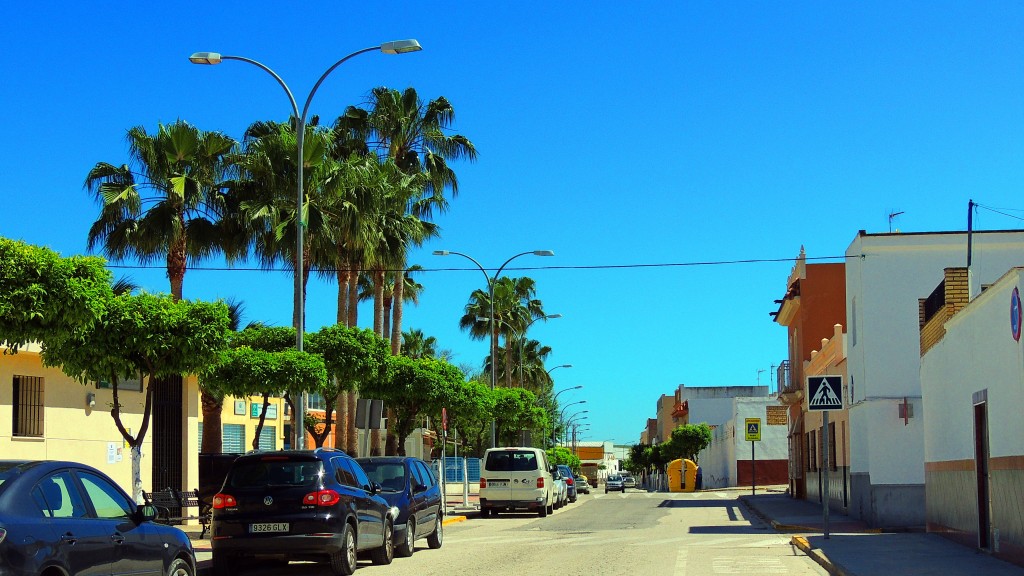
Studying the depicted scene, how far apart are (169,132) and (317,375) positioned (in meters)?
10.0

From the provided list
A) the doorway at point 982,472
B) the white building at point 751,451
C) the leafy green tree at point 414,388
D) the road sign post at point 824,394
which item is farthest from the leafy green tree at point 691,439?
the doorway at point 982,472

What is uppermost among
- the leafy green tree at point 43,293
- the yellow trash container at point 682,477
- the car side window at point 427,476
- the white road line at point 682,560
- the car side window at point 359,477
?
the leafy green tree at point 43,293

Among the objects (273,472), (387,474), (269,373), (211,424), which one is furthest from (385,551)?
(211,424)

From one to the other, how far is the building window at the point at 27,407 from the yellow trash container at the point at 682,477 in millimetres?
60313

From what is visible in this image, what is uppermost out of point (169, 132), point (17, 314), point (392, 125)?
point (392, 125)

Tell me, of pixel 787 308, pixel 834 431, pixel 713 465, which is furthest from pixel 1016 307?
pixel 713 465

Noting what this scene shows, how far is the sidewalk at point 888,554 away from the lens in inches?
609

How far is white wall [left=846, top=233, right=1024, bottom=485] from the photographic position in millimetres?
27969

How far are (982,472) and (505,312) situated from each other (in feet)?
181

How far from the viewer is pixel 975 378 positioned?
702 inches

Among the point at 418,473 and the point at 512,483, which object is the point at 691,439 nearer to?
the point at 512,483

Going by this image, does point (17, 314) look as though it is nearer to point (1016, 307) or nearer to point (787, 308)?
point (1016, 307)

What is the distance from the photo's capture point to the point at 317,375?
23.9 meters

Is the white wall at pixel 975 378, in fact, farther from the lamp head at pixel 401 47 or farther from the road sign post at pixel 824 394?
the lamp head at pixel 401 47
